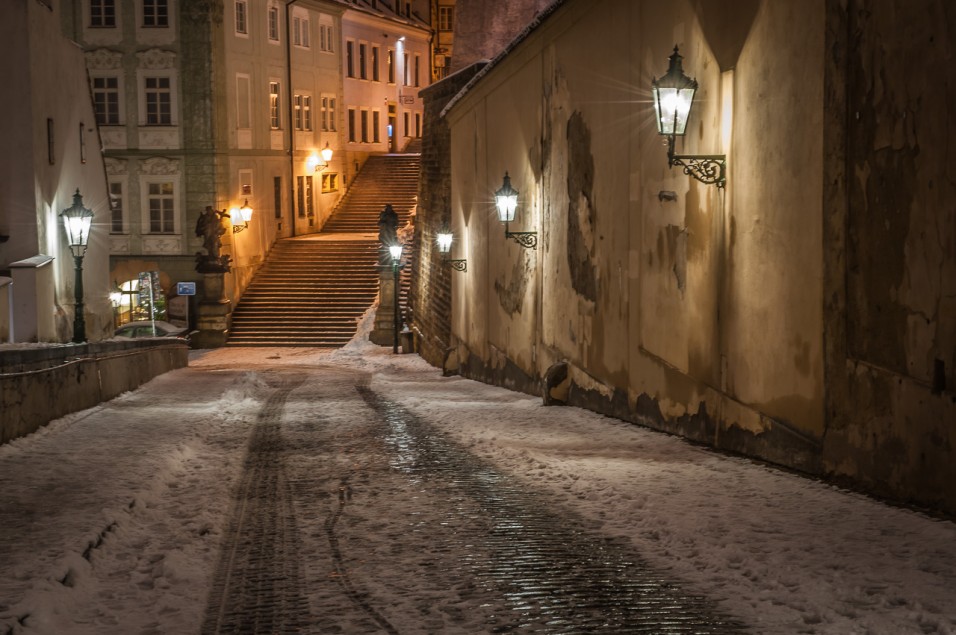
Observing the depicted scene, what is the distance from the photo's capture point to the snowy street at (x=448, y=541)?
5664mm

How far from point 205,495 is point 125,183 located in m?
37.7

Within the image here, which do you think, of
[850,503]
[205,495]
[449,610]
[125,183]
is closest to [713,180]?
[850,503]

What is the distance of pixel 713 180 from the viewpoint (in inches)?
403

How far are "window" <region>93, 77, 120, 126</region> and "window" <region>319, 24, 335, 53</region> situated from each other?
A: 10871mm

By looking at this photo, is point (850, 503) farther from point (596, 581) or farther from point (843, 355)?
point (596, 581)

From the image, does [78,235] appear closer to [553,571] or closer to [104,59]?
[553,571]

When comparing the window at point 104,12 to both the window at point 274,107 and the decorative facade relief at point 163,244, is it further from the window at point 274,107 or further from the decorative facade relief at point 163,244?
the decorative facade relief at point 163,244

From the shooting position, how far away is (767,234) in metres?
9.14

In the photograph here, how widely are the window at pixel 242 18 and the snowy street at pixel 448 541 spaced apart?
35.5 meters

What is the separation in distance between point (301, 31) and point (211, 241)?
42.1ft

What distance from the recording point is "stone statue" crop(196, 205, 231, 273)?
4078cm

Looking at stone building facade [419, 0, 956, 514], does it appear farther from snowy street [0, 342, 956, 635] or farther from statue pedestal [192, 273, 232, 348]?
statue pedestal [192, 273, 232, 348]

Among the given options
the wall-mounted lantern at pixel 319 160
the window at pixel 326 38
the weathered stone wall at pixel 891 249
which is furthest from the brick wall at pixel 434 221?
the weathered stone wall at pixel 891 249

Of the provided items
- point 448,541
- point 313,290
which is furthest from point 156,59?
point 448,541
